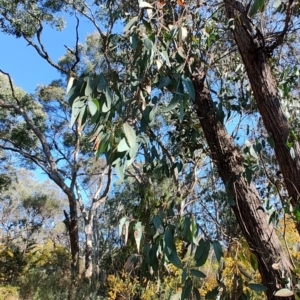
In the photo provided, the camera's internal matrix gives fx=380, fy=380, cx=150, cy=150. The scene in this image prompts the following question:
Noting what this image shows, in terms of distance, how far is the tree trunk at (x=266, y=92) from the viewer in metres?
1.57

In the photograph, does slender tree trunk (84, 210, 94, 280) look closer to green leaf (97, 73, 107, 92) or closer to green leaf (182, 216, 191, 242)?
green leaf (182, 216, 191, 242)

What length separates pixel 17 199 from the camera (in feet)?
61.0

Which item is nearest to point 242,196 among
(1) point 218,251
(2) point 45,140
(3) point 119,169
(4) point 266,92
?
(4) point 266,92

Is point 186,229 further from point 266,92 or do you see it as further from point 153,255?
point 266,92

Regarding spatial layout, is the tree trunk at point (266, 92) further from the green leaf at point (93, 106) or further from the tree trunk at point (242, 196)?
the green leaf at point (93, 106)

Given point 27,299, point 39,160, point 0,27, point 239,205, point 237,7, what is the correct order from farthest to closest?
point 39,160, point 0,27, point 27,299, point 237,7, point 239,205

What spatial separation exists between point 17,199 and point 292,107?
60.0 ft

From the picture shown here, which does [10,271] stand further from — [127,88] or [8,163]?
[127,88]

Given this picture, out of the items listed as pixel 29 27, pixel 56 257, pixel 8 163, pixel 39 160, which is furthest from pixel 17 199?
pixel 29 27

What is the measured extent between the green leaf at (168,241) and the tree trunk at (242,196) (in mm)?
630

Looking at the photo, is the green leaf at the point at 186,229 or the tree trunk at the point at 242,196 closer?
the green leaf at the point at 186,229

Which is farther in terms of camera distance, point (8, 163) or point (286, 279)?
point (8, 163)


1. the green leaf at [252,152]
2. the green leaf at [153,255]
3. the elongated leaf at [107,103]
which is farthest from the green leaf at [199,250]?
the green leaf at [252,152]

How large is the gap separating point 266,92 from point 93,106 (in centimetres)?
107
